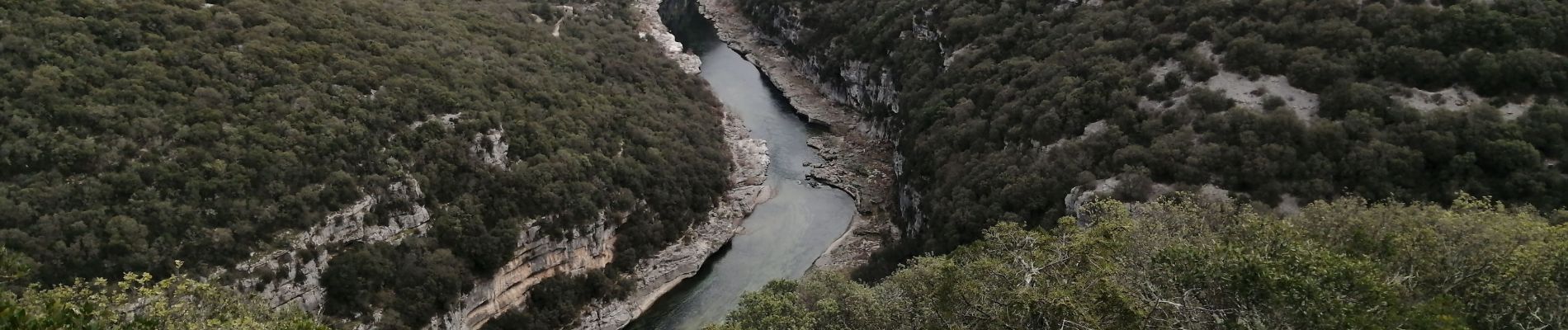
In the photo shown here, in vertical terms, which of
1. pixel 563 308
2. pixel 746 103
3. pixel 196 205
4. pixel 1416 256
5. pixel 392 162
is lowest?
pixel 746 103

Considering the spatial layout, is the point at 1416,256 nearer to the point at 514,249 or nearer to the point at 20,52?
the point at 514,249

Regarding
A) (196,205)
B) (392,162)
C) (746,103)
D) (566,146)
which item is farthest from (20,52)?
(746,103)

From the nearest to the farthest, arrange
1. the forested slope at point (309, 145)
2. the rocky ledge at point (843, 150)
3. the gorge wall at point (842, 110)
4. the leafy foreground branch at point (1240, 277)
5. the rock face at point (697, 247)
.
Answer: the leafy foreground branch at point (1240, 277) < the forested slope at point (309, 145) < the rock face at point (697, 247) < the rocky ledge at point (843, 150) < the gorge wall at point (842, 110)

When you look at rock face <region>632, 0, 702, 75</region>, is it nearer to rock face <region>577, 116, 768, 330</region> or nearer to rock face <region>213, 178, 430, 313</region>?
rock face <region>577, 116, 768, 330</region>

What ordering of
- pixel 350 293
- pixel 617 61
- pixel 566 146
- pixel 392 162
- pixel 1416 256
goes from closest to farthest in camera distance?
pixel 1416 256
pixel 350 293
pixel 392 162
pixel 566 146
pixel 617 61

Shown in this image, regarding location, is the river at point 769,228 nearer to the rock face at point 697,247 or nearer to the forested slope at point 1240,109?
the rock face at point 697,247

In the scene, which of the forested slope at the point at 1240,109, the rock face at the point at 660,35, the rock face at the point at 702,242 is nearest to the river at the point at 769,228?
the rock face at the point at 702,242

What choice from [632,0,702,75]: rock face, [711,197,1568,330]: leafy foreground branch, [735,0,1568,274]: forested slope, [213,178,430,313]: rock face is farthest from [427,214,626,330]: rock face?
[632,0,702,75]: rock face
